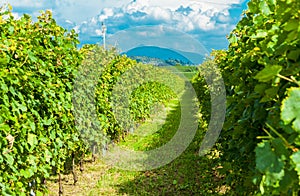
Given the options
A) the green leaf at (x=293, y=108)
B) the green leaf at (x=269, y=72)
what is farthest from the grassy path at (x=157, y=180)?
the green leaf at (x=293, y=108)

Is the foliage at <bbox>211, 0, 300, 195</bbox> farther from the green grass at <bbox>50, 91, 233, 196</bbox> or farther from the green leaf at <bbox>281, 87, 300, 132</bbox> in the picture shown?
the green grass at <bbox>50, 91, 233, 196</bbox>

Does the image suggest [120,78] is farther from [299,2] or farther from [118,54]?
[299,2]

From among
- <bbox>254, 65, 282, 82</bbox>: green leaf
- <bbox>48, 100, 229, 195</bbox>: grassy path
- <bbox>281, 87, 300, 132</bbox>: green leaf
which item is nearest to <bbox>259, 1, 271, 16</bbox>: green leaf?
<bbox>254, 65, 282, 82</bbox>: green leaf

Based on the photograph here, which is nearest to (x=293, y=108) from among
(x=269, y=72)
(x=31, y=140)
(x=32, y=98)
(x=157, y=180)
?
(x=269, y=72)

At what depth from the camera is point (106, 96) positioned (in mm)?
10797

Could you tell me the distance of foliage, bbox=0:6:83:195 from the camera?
413 cm

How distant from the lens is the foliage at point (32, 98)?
4.13m

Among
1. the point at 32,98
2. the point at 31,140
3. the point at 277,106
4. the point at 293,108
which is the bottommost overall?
the point at 31,140

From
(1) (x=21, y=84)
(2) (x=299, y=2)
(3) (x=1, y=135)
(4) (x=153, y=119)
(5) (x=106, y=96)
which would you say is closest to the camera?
(2) (x=299, y=2)

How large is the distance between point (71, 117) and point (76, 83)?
683 millimetres

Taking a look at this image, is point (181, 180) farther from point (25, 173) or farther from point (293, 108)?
point (293, 108)

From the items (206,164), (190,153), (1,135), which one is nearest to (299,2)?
(1,135)

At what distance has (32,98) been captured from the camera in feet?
16.3

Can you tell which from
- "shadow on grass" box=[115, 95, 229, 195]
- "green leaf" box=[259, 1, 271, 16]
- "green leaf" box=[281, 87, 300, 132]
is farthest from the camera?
"shadow on grass" box=[115, 95, 229, 195]
